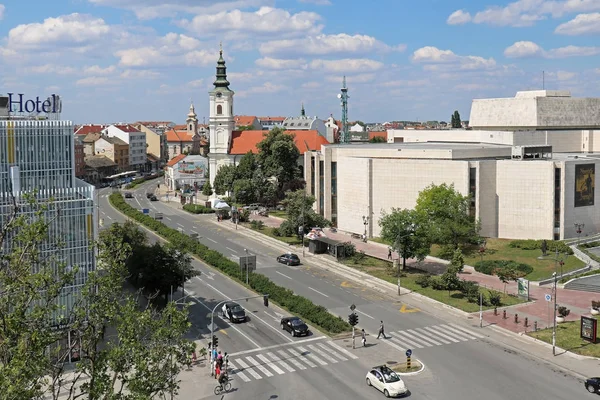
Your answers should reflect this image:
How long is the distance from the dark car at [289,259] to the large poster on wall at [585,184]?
35.8 meters

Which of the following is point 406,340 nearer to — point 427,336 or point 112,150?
point 427,336

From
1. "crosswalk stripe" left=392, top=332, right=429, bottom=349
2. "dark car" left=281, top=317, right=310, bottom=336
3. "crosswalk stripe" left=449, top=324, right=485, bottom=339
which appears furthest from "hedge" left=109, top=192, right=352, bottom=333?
"crosswalk stripe" left=449, top=324, right=485, bottom=339

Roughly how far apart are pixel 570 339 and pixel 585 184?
126 ft

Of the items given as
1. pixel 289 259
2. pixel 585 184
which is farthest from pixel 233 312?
pixel 585 184

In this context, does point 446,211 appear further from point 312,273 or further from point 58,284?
point 58,284

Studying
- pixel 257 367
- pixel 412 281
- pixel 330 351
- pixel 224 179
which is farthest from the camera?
pixel 224 179

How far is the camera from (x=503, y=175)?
3098 inches

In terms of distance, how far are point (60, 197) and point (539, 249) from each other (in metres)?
54.9

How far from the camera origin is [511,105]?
108062 mm

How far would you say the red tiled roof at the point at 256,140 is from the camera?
13050 centimetres

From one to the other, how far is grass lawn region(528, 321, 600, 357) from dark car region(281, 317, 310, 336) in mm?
17016

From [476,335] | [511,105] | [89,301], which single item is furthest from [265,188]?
[89,301]

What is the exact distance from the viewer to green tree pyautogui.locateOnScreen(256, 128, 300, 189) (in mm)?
115312

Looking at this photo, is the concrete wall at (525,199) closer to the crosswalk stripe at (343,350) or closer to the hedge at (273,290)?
the hedge at (273,290)
